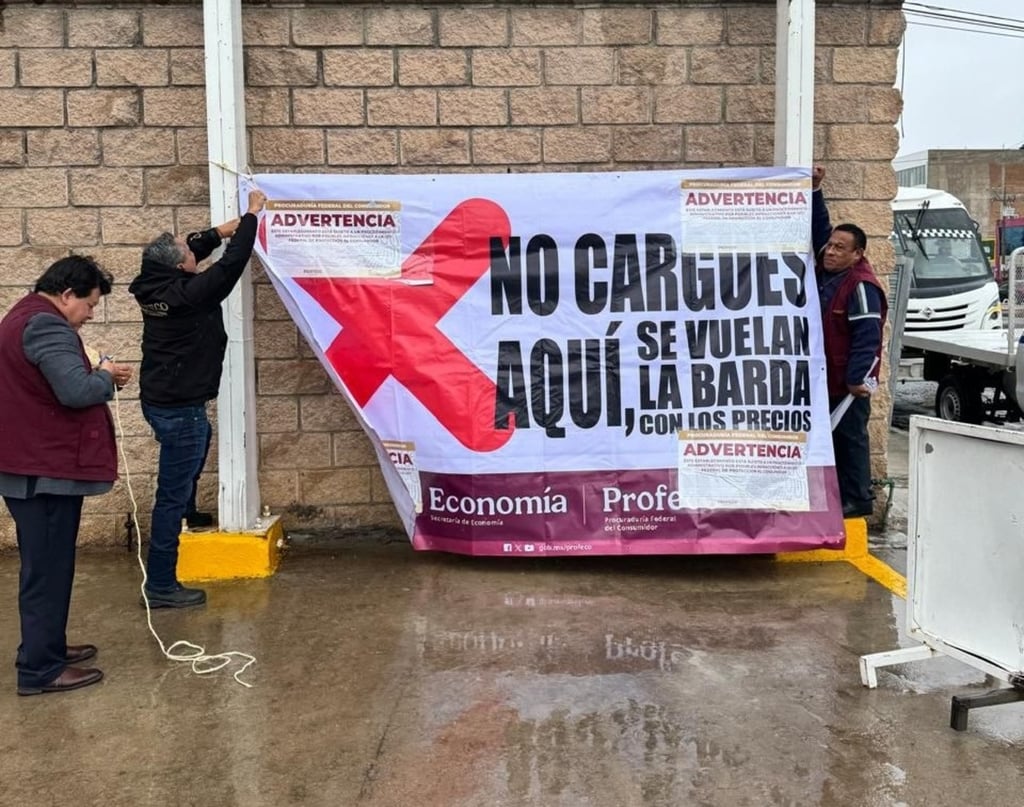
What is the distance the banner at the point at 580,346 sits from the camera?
18.9 ft

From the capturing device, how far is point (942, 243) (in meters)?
15.4

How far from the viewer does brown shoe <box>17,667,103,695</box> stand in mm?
4262

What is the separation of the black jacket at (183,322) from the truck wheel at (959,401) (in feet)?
28.6

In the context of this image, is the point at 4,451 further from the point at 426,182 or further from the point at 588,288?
the point at 588,288

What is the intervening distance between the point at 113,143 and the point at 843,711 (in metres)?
5.19

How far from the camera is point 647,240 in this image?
5812 millimetres

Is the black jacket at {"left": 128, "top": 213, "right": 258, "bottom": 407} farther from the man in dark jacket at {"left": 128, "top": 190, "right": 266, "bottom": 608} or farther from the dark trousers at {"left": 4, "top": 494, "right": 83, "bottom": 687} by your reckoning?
the dark trousers at {"left": 4, "top": 494, "right": 83, "bottom": 687}

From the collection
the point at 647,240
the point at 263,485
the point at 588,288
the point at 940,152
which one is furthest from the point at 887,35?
the point at 940,152

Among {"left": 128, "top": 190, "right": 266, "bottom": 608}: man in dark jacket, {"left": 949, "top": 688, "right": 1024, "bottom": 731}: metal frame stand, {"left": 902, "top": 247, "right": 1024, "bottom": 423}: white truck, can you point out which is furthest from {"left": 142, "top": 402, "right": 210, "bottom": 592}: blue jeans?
{"left": 902, "top": 247, "right": 1024, "bottom": 423}: white truck

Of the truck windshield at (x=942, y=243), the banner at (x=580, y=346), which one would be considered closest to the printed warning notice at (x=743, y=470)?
the banner at (x=580, y=346)

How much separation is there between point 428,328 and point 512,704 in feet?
7.91

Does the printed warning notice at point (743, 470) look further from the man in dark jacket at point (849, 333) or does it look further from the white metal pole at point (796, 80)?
the white metal pole at point (796, 80)

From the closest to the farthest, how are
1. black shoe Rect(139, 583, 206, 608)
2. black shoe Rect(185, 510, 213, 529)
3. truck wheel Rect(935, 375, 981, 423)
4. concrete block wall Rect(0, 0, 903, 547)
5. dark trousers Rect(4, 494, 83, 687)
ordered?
dark trousers Rect(4, 494, 83, 687), black shoe Rect(139, 583, 206, 608), black shoe Rect(185, 510, 213, 529), concrete block wall Rect(0, 0, 903, 547), truck wheel Rect(935, 375, 981, 423)

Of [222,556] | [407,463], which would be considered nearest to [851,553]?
[407,463]
